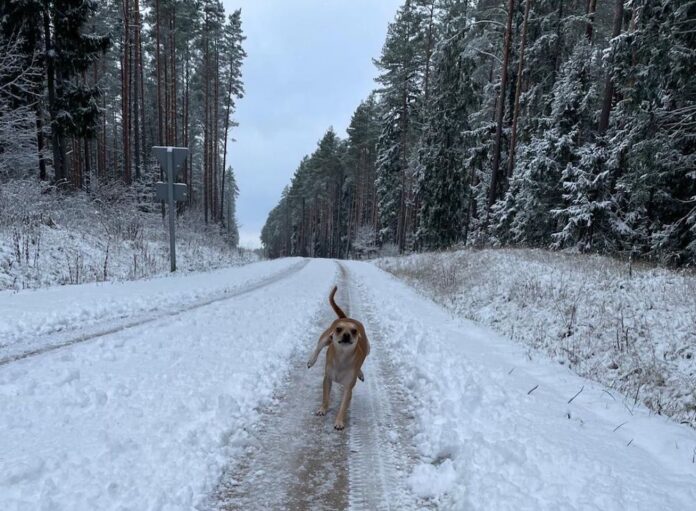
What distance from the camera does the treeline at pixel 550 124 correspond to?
10.6 metres

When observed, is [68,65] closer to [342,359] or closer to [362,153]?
[342,359]

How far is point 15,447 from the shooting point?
256 centimetres

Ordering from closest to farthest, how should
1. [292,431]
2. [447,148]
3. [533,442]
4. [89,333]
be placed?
[533,442] < [292,431] < [89,333] < [447,148]

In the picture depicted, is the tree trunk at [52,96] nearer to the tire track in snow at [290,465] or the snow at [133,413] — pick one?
the snow at [133,413]

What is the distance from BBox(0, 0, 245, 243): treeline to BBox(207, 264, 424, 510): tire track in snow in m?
13.3

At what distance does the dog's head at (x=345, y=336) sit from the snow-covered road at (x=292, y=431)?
782 millimetres

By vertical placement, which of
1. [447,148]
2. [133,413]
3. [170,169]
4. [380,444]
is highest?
[447,148]

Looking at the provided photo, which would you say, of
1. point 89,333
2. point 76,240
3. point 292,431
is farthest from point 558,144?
point 76,240

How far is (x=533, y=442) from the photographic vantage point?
3156 mm

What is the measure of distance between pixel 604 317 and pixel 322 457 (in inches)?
244

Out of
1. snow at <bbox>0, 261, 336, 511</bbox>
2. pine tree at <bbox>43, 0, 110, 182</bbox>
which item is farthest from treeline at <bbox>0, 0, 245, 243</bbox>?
snow at <bbox>0, 261, 336, 511</bbox>

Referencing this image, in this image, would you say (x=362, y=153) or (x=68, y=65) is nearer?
(x=68, y=65)

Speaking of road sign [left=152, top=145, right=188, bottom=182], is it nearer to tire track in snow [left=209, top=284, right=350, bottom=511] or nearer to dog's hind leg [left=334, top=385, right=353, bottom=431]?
tire track in snow [left=209, top=284, right=350, bottom=511]

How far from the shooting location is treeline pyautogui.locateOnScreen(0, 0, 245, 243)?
48.7 ft
